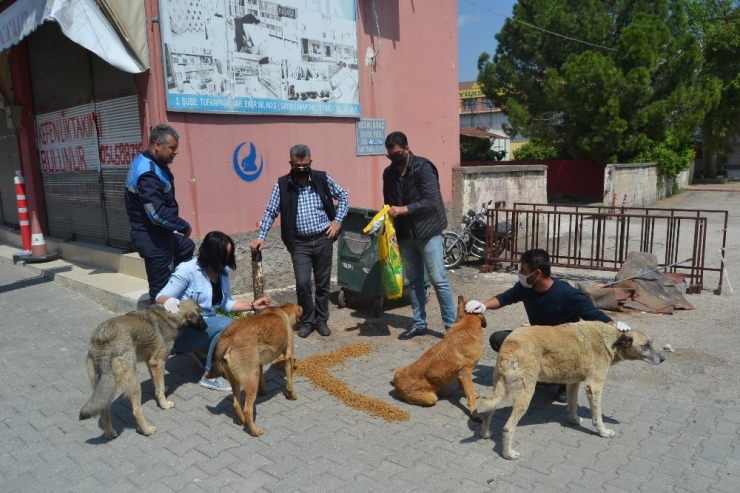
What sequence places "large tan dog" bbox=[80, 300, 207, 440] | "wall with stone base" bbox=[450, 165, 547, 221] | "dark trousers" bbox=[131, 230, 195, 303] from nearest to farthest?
"large tan dog" bbox=[80, 300, 207, 440] < "dark trousers" bbox=[131, 230, 195, 303] < "wall with stone base" bbox=[450, 165, 547, 221]

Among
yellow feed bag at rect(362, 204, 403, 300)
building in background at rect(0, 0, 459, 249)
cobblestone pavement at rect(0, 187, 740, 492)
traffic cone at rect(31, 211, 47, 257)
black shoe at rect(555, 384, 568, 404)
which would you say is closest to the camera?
cobblestone pavement at rect(0, 187, 740, 492)

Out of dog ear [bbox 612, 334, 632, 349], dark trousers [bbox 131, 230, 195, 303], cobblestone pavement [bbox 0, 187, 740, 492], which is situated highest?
dark trousers [bbox 131, 230, 195, 303]

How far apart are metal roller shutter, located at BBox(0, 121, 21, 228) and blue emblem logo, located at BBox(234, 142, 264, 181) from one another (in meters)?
5.25

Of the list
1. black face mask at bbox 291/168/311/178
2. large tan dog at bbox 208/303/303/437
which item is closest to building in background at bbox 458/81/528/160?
black face mask at bbox 291/168/311/178

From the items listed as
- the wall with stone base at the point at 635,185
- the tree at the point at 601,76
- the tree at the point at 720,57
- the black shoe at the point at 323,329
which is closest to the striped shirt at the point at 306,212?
the black shoe at the point at 323,329

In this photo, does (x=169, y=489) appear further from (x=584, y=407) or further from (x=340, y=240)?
(x=340, y=240)

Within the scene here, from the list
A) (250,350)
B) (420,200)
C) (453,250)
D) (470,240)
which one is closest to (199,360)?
(250,350)

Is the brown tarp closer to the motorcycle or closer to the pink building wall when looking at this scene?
the motorcycle

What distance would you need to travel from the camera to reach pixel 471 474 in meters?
3.52

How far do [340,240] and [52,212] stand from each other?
17.9 feet

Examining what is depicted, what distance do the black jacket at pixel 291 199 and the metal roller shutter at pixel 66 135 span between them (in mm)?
3422

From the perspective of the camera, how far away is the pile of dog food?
436 centimetres

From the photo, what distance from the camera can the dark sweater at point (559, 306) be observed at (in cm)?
435

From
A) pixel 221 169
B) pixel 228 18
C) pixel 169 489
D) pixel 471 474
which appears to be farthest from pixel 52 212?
pixel 471 474
